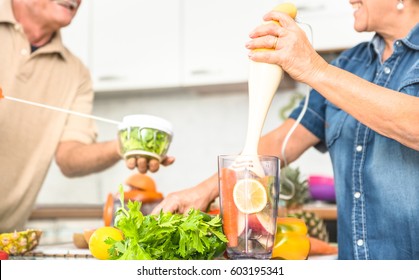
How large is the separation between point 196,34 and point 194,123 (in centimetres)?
59

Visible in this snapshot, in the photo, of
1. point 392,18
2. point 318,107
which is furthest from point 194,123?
point 392,18

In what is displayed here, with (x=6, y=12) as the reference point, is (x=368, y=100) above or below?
below

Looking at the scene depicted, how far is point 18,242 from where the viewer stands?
119 centimetres

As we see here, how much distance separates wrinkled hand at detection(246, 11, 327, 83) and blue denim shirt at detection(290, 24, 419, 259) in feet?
1.18

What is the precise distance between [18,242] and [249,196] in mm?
569

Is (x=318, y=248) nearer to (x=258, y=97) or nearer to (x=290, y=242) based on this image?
(x=290, y=242)

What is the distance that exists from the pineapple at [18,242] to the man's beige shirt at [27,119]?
0.58 meters

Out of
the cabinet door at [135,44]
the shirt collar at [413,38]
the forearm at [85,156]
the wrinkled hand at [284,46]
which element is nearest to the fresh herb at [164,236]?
the wrinkled hand at [284,46]

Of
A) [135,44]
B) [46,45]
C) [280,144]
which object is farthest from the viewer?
[135,44]

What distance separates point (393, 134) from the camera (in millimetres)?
1086

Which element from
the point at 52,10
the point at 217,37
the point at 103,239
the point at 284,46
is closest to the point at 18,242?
the point at 103,239

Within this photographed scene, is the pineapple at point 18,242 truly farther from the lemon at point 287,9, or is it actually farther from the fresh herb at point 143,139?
the lemon at point 287,9

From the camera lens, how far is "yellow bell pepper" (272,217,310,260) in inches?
40.2
